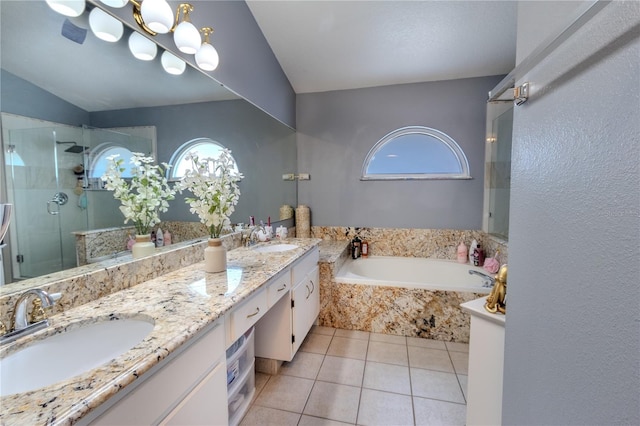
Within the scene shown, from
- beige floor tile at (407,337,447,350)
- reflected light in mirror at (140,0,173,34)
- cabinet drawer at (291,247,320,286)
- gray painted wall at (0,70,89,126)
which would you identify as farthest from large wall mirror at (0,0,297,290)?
beige floor tile at (407,337,447,350)

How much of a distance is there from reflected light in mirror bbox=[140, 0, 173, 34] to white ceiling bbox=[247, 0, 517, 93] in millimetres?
1158

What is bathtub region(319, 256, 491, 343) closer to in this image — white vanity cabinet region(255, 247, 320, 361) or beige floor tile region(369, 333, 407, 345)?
beige floor tile region(369, 333, 407, 345)

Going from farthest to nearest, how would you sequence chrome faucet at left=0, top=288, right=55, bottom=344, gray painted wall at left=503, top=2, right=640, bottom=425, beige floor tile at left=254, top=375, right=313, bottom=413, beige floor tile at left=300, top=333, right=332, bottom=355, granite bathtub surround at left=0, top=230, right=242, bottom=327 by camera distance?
beige floor tile at left=300, top=333, right=332, bottom=355 → beige floor tile at left=254, top=375, right=313, bottom=413 → granite bathtub surround at left=0, top=230, right=242, bottom=327 → chrome faucet at left=0, top=288, right=55, bottom=344 → gray painted wall at left=503, top=2, right=640, bottom=425

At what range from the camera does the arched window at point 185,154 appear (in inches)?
62.9

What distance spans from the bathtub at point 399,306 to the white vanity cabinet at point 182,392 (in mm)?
1649

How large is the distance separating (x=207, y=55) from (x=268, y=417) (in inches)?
87.8

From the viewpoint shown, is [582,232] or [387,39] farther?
[387,39]

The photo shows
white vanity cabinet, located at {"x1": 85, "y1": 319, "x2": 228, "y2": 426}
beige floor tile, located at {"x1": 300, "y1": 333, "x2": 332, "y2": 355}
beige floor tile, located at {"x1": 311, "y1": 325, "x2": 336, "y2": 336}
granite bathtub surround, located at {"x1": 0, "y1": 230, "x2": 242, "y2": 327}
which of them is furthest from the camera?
beige floor tile, located at {"x1": 311, "y1": 325, "x2": 336, "y2": 336}

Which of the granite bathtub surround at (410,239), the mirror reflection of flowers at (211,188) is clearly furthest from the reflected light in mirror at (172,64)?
the granite bathtub surround at (410,239)

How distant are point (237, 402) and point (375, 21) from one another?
117 inches

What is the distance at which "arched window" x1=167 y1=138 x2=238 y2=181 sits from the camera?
1597 millimetres

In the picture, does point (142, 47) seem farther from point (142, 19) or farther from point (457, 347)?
point (457, 347)

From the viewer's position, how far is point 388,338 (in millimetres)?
2521

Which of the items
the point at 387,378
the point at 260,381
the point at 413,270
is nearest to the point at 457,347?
the point at 387,378
